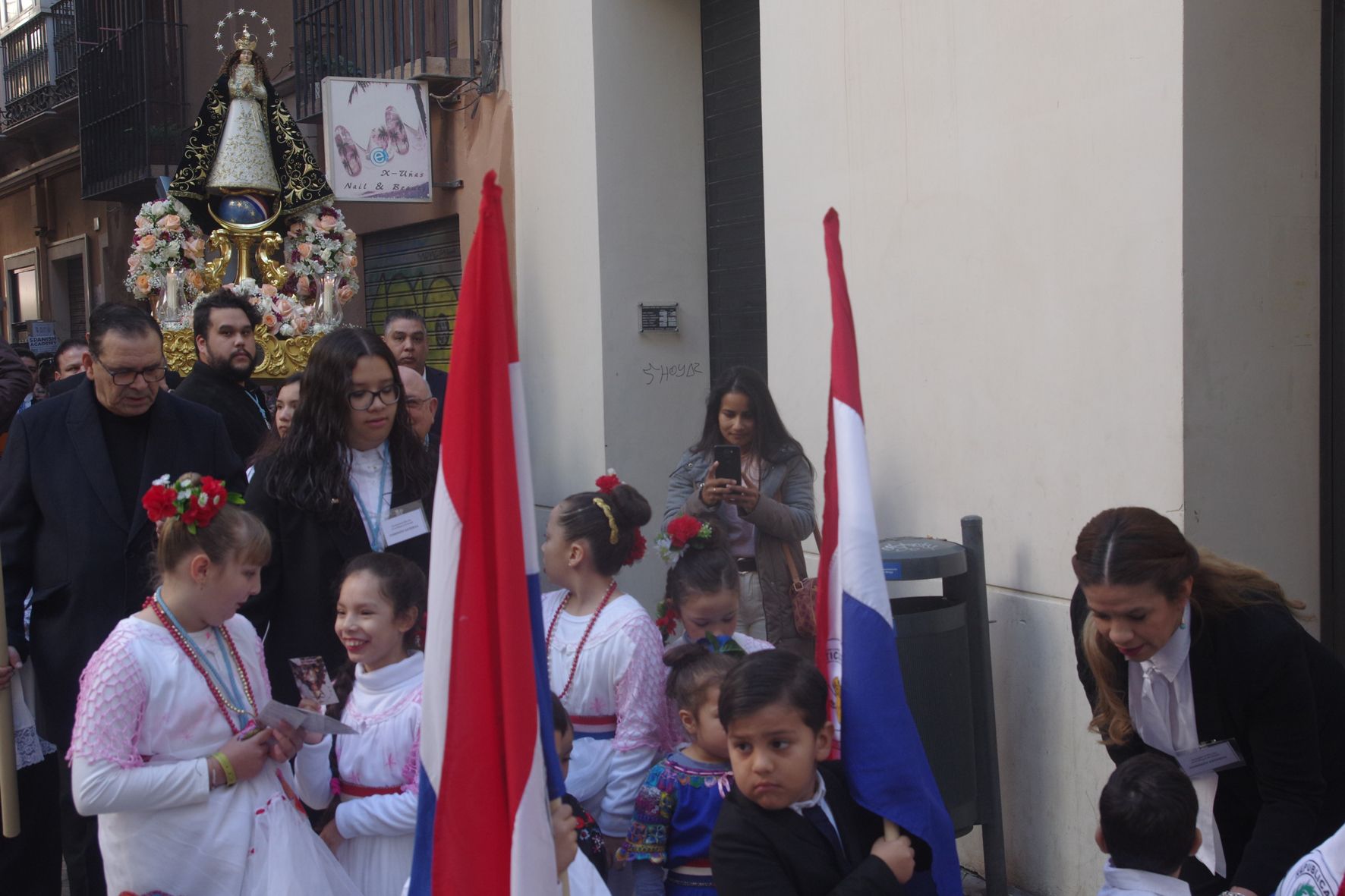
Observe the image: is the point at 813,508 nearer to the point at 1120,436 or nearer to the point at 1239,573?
the point at 1120,436

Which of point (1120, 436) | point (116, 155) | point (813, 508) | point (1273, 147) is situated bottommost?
point (813, 508)

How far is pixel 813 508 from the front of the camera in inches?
211

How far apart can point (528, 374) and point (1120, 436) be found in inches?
183

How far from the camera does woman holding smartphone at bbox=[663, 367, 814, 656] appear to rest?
5.13 metres

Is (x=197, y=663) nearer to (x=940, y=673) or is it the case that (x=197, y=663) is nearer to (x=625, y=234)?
(x=940, y=673)

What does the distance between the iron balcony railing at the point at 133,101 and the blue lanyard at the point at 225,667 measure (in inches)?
545

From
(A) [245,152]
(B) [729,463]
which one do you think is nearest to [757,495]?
(B) [729,463]

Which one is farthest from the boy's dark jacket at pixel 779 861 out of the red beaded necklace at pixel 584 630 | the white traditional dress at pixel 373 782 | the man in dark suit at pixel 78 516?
the man in dark suit at pixel 78 516

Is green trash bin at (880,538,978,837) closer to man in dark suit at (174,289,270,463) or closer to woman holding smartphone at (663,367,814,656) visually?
woman holding smartphone at (663,367,814,656)

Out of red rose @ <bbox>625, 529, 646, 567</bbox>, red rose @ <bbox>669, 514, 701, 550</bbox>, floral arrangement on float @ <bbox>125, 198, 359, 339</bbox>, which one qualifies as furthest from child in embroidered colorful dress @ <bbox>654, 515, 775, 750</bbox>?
floral arrangement on float @ <bbox>125, 198, 359, 339</bbox>

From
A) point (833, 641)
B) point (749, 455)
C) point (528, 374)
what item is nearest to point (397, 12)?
point (528, 374)

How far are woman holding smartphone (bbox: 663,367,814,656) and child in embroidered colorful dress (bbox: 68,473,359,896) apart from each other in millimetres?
2109

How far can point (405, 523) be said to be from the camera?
4164 millimetres

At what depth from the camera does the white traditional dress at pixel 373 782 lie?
134 inches
